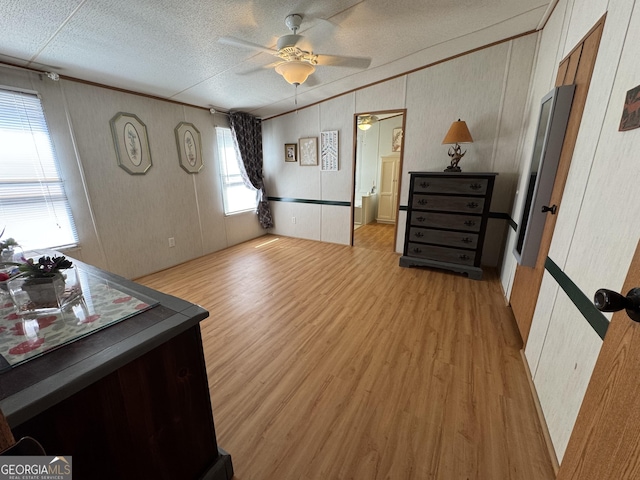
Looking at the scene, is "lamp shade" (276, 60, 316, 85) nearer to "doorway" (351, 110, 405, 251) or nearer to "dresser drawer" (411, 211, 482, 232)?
"dresser drawer" (411, 211, 482, 232)

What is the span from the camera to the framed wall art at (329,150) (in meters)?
4.08

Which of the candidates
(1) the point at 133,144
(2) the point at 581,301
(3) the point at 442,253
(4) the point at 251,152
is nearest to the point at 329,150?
(4) the point at 251,152

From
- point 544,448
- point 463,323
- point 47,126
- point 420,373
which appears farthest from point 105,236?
point 544,448

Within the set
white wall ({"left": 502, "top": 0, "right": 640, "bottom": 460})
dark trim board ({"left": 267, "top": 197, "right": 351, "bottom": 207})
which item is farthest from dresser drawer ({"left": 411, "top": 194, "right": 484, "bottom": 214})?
white wall ({"left": 502, "top": 0, "right": 640, "bottom": 460})

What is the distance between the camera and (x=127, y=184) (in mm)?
3049

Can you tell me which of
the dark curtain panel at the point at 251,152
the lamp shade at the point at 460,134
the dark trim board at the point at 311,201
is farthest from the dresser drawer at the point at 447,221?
the dark curtain panel at the point at 251,152

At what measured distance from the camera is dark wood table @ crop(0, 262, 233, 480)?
0.61 metres

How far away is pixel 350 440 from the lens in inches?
50.3

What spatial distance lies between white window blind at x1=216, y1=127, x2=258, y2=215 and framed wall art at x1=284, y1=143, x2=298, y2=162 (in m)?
0.87

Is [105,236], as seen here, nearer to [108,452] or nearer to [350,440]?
[108,452]

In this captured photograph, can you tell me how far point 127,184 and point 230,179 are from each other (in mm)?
1573

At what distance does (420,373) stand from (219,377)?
52.2 inches

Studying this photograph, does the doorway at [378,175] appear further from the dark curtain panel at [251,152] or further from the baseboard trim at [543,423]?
the baseboard trim at [543,423]

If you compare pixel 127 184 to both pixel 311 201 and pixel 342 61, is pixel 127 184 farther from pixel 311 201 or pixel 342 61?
pixel 342 61
